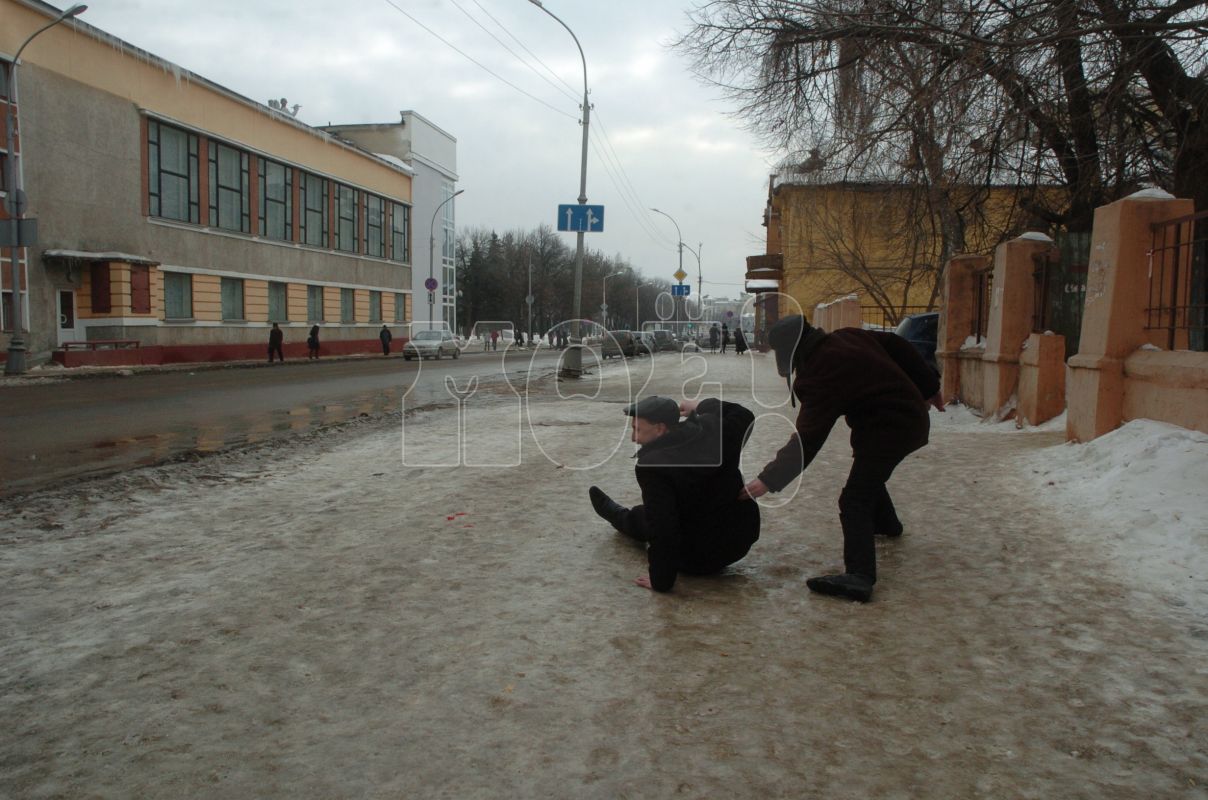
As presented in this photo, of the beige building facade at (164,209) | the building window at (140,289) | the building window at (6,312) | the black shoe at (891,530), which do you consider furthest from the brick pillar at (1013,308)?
the building window at (140,289)

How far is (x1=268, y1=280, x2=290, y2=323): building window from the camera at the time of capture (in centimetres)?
4062

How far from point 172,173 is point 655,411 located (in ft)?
116

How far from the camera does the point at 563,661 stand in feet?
12.5

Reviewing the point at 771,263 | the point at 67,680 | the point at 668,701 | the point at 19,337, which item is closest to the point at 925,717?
the point at 668,701

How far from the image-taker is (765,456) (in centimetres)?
968

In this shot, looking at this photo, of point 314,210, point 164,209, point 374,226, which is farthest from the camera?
point 374,226

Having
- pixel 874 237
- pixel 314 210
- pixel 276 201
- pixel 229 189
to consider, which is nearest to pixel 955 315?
pixel 874 237

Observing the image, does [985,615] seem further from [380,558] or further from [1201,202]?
[1201,202]

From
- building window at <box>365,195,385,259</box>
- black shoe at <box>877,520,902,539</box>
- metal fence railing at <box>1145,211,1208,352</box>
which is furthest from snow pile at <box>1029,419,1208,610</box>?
building window at <box>365,195,385,259</box>

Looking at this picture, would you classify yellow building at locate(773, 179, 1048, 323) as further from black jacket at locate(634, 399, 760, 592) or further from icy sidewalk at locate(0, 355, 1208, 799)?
black jacket at locate(634, 399, 760, 592)

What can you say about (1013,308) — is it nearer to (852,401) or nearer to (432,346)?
(852,401)

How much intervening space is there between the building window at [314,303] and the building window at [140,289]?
11.8m

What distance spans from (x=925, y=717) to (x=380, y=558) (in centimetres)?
334

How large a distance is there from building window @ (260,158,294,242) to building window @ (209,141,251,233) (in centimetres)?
129
